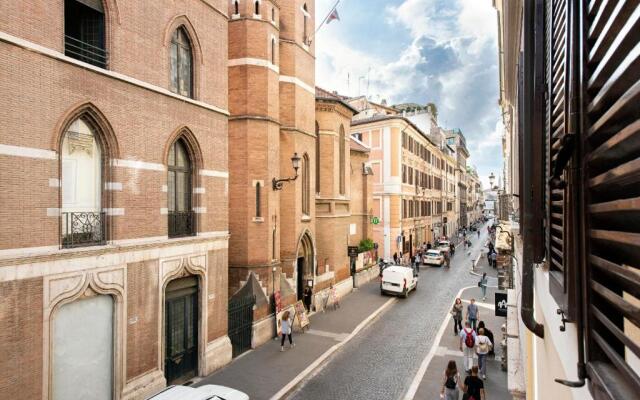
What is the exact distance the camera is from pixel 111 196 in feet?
35.1

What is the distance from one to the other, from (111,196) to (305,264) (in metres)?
12.6

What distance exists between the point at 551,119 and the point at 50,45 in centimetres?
1019

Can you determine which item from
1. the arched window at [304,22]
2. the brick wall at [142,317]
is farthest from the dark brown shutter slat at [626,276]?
the arched window at [304,22]

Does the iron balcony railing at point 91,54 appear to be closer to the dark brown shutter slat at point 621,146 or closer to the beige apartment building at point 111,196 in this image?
the beige apartment building at point 111,196

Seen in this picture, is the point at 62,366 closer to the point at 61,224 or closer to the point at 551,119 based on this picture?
the point at 61,224

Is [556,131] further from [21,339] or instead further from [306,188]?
[306,188]

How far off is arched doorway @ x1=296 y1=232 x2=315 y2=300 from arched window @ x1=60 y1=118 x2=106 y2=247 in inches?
476

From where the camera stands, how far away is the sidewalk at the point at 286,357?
1315 cm

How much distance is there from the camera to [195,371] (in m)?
13.7

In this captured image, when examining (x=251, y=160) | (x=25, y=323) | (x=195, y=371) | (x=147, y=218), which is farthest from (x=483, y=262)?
(x=25, y=323)

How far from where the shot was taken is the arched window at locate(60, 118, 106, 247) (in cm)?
980

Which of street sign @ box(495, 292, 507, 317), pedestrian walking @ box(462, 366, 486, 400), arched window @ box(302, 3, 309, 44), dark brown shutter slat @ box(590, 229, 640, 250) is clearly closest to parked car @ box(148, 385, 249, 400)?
pedestrian walking @ box(462, 366, 486, 400)

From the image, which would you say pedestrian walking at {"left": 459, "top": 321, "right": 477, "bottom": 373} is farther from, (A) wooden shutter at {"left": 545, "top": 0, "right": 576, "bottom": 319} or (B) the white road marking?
(A) wooden shutter at {"left": 545, "top": 0, "right": 576, "bottom": 319}

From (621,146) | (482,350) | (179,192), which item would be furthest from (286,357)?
(621,146)
